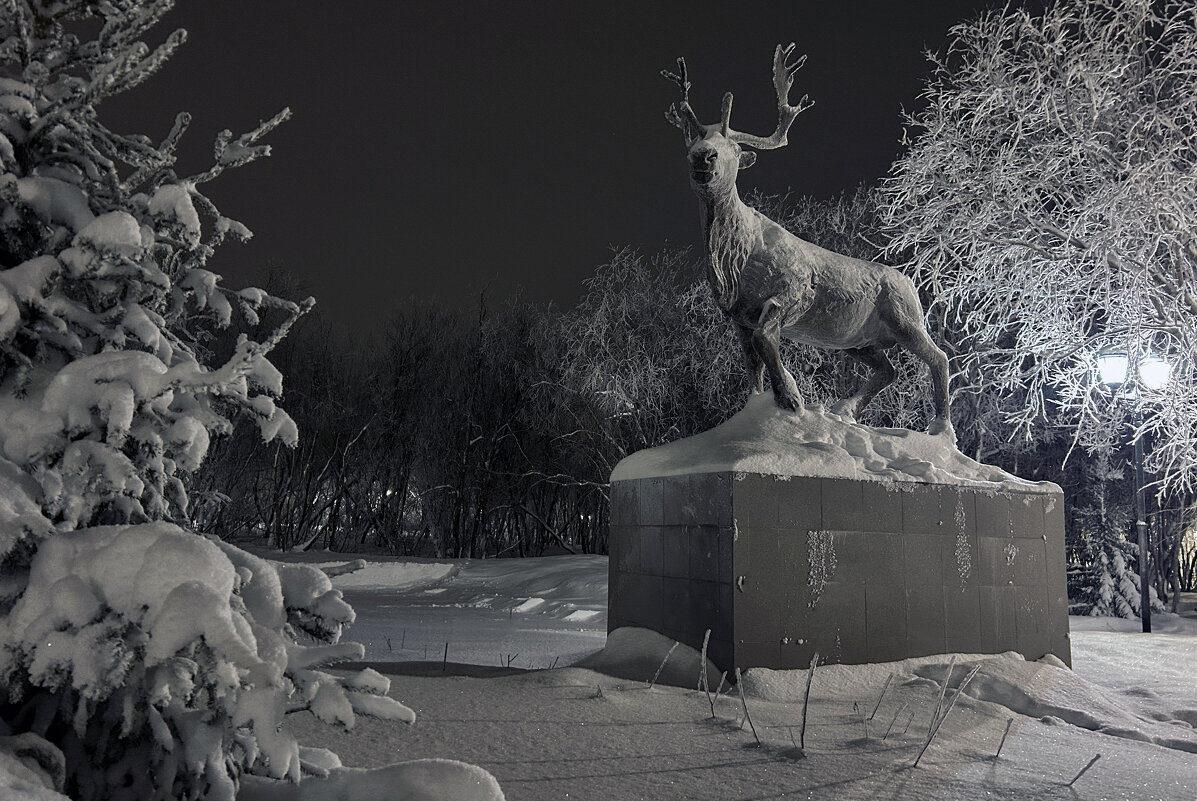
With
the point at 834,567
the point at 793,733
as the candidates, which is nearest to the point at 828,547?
the point at 834,567

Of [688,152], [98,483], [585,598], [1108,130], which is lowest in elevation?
[585,598]

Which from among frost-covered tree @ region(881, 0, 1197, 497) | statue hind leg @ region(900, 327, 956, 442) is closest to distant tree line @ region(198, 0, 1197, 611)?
frost-covered tree @ region(881, 0, 1197, 497)

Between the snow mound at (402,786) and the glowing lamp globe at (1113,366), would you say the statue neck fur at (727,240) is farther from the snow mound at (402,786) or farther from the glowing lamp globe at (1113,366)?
the glowing lamp globe at (1113,366)

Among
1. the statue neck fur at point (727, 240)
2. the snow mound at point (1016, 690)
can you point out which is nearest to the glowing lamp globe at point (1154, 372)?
the snow mound at point (1016, 690)

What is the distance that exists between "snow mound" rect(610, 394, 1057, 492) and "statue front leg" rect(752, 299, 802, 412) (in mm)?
104

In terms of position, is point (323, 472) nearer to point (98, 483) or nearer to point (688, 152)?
point (688, 152)

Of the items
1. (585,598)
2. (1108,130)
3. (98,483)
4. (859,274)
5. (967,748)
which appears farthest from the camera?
(585,598)

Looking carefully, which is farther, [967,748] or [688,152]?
[688,152]

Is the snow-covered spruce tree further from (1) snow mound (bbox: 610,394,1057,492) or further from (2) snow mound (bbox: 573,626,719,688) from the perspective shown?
(1) snow mound (bbox: 610,394,1057,492)

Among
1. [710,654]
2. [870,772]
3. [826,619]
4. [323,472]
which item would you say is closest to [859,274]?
[826,619]

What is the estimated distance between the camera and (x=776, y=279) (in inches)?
271

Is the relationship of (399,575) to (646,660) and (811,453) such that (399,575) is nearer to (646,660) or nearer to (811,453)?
(646,660)

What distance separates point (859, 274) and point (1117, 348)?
4828 millimetres

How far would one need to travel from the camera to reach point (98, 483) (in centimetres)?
201
